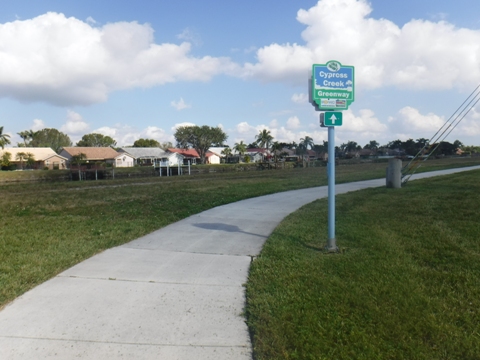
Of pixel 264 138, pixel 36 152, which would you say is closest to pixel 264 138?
pixel 264 138

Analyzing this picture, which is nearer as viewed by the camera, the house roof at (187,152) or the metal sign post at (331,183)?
the metal sign post at (331,183)

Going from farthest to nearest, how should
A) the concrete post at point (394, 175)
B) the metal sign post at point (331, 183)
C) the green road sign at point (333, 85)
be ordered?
1. the concrete post at point (394, 175)
2. the metal sign post at point (331, 183)
3. the green road sign at point (333, 85)

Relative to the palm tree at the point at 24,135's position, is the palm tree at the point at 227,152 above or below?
below

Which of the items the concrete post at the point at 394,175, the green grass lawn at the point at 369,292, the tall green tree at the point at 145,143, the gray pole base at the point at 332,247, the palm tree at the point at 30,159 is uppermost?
the tall green tree at the point at 145,143

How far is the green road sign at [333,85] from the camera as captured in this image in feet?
20.9

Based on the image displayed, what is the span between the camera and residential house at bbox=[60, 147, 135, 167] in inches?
2997

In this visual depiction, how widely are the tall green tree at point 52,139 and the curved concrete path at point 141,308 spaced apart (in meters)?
112

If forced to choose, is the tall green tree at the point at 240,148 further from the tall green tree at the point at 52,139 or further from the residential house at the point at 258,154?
the tall green tree at the point at 52,139

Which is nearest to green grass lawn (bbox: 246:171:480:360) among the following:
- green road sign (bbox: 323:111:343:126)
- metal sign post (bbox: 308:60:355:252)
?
metal sign post (bbox: 308:60:355:252)

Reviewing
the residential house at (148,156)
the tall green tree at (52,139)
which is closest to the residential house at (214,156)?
the residential house at (148,156)

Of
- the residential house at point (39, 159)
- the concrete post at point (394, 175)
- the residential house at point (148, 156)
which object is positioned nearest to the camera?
the concrete post at point (394, 175)

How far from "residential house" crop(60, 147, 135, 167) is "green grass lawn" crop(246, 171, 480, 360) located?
7206 centimetres

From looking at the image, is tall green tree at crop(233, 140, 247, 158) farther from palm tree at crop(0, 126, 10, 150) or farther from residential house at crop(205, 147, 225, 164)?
palm tree at crop(0, 126, 10, 150)

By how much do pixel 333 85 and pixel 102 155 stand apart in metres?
75.6
